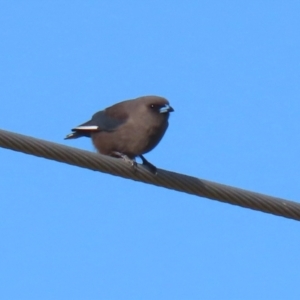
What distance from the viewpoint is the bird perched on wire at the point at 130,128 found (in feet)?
29.5

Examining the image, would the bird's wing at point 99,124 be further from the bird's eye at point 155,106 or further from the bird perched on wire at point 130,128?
the bird's eye at point 155,106

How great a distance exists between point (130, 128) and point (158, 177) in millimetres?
2035

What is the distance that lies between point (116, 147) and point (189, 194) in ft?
7.22

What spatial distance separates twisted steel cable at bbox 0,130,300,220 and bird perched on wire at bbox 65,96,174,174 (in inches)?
59.9

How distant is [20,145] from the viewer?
6.38 metres

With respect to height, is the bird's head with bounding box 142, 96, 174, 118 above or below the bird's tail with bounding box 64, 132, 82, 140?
above

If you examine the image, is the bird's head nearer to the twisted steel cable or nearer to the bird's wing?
the bird's wing

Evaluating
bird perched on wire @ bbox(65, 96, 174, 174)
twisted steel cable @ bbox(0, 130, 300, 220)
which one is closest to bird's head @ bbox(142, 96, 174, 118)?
bird perched on wire @ bbox(65, 96, 174, 174)

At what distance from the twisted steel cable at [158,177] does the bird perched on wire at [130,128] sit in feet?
5.00

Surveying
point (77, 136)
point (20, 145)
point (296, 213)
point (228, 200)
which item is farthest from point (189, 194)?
point (77, 136)

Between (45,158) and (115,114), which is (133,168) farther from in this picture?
(115,114)

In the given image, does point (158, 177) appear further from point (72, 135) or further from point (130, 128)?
point (72, 135)

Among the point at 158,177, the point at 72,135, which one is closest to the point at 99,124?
the point at 72,135

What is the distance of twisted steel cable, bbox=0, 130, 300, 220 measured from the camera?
6.45 m
